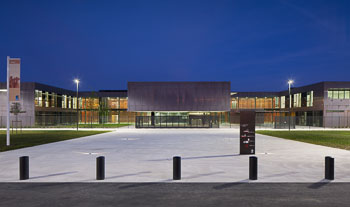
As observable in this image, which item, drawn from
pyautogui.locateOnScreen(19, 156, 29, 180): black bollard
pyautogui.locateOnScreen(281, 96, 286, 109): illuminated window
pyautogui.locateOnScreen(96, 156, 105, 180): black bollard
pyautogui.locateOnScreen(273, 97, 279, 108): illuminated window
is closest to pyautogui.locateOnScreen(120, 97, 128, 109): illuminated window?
pyautogui.locateOnScreen(273, 97, 279, 108): illuminated window

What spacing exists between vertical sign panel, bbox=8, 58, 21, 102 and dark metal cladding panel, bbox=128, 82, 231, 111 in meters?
28.6

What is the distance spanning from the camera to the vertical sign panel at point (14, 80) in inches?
746

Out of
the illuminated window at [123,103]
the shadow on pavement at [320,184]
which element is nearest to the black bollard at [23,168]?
the shadow on pavement at [320,184]

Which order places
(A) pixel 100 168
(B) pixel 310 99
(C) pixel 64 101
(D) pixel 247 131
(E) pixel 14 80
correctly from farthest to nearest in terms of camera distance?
(C) pixel 64 101
(B) pixel 310 99
(E) pixel 14 80
(D) pixel 247 131
(A) pixel 100 168

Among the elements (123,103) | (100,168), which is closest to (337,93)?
(123,103)

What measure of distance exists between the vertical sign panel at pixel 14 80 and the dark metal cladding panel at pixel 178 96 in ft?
93.9

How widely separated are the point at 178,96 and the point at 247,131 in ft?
111

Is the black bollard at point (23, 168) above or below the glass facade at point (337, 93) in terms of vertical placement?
below

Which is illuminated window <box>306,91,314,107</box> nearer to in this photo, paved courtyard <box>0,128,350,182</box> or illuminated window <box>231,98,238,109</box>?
illuminated window <box>231,98,238,109</box>

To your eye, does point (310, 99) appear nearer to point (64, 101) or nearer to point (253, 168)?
point (253, 168)

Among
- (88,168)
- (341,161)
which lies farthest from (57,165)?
(341,161)

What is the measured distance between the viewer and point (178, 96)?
47.9m

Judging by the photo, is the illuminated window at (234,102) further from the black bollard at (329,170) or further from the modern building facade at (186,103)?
the black bollard at (329,170)

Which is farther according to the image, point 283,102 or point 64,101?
point 283,102
